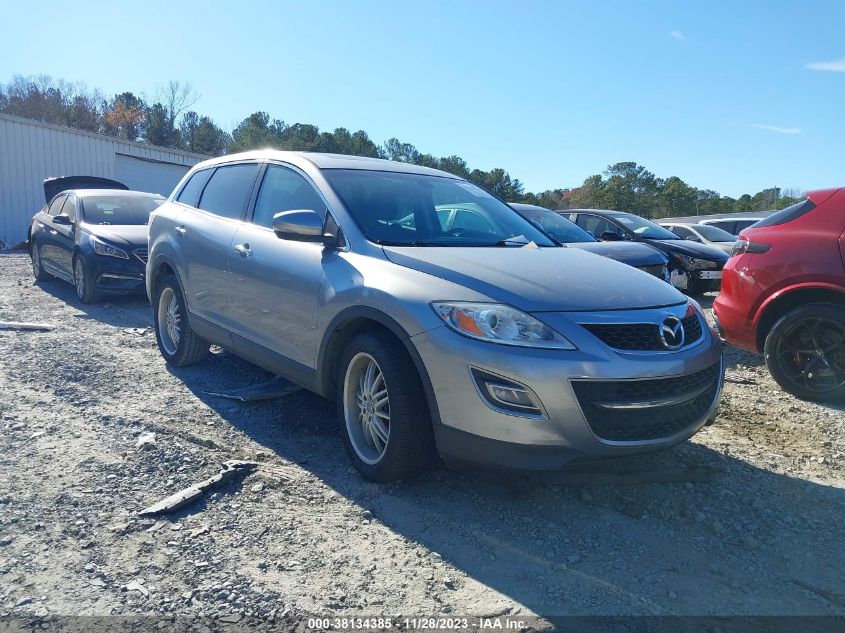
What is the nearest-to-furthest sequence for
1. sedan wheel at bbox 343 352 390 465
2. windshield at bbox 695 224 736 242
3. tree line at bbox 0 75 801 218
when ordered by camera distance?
sedan wheel at bbox 343 352 390 465
windshield at bbox 695 224 736 242
tree line at bbox 0 75 801 218

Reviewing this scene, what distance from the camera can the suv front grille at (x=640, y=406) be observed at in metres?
2.93

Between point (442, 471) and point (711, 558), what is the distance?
1.44 m

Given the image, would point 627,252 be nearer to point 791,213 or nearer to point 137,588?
point 791,213

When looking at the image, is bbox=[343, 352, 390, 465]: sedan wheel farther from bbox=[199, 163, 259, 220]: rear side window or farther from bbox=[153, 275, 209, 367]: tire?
bbox=[153, 275, 209, 367]: tire

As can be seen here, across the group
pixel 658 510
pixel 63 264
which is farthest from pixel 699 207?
pixel 658 510

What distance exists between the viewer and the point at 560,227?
30.7 ft

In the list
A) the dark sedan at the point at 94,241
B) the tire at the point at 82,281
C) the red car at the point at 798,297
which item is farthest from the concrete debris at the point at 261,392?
the tire at the point at 82,281

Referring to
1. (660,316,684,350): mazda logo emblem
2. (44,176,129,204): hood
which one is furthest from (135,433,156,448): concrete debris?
(44,176,129,204): hood

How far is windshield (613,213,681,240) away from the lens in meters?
→ 11.3

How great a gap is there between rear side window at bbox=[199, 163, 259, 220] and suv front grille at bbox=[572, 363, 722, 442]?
3076 mm

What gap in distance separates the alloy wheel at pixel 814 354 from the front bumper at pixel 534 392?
271 cm

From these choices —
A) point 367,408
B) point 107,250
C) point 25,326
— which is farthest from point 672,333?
point 107,250

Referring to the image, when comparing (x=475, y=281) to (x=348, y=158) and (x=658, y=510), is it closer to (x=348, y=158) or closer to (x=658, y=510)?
(x=658, y=510)

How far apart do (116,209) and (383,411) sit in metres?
8.29
